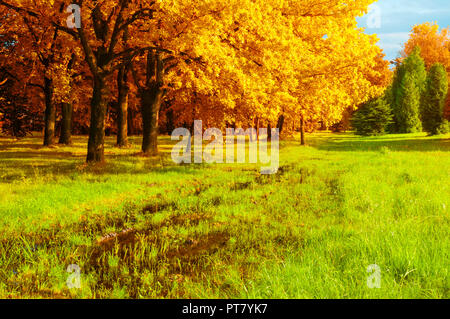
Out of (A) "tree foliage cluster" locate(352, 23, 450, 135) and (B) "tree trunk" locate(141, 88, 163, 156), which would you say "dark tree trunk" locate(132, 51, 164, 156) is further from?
(A) "tree foliage cluster" locate(352, 23, 450, 135)

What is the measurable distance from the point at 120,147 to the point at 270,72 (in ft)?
43.0

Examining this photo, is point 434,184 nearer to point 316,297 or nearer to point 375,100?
point 316,297

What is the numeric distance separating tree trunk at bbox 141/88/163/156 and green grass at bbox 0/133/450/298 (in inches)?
315

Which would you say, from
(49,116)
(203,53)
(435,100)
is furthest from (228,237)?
(435,100)

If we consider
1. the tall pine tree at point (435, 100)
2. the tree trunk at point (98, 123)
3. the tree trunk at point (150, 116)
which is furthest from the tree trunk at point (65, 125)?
the tall pine tree at point (435, 100)

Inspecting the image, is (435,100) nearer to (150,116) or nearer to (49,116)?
(150,116)

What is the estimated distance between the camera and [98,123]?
15.1 meters

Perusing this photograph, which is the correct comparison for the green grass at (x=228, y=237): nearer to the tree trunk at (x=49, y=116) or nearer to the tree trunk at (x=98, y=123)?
the tree trunk at (x=98, y=123)

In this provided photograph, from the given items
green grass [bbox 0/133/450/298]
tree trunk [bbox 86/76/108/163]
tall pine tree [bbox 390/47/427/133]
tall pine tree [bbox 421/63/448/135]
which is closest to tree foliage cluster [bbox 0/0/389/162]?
tree trunk [bbox 86/76/108/163]

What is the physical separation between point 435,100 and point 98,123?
115ft

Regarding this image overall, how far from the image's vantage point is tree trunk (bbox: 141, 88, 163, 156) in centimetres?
1881

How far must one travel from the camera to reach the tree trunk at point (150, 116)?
18.8 meters
